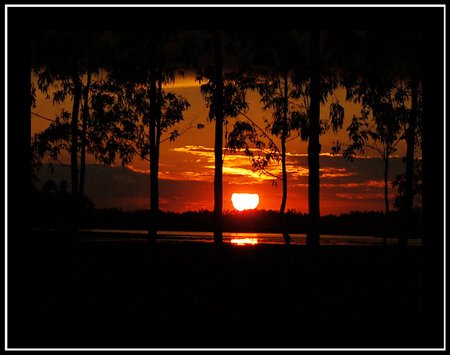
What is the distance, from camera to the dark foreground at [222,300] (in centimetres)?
794

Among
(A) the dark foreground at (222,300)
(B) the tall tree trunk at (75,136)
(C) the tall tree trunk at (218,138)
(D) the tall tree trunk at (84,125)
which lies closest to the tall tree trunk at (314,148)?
(A) the dark foreground at (222,300)

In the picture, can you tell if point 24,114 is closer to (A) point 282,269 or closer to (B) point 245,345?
(B) point 245,345

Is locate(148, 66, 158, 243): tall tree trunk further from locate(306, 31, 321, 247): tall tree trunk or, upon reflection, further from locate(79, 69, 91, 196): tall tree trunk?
locate(306, 31, 321, 247): tall tree trunk

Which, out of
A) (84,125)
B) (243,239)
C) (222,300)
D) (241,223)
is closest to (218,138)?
(84,125)

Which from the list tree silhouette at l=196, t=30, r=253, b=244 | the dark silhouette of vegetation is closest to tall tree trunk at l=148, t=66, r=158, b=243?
tree silhouette at l=196, t=30, r=253, b=244

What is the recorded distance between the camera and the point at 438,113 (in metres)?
7.88

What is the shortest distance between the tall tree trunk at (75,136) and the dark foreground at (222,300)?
1101 cm

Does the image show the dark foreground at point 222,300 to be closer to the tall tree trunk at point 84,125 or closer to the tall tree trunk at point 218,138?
the tall tree trunk at point 218,138

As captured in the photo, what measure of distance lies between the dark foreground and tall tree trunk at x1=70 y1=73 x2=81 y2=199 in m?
11.0

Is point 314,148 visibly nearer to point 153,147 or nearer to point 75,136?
point 153,147

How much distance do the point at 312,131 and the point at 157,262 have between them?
5680mm

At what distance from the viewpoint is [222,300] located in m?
13.1

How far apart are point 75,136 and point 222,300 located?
Answer: 78.1 feet

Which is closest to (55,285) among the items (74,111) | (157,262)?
(157,262)
